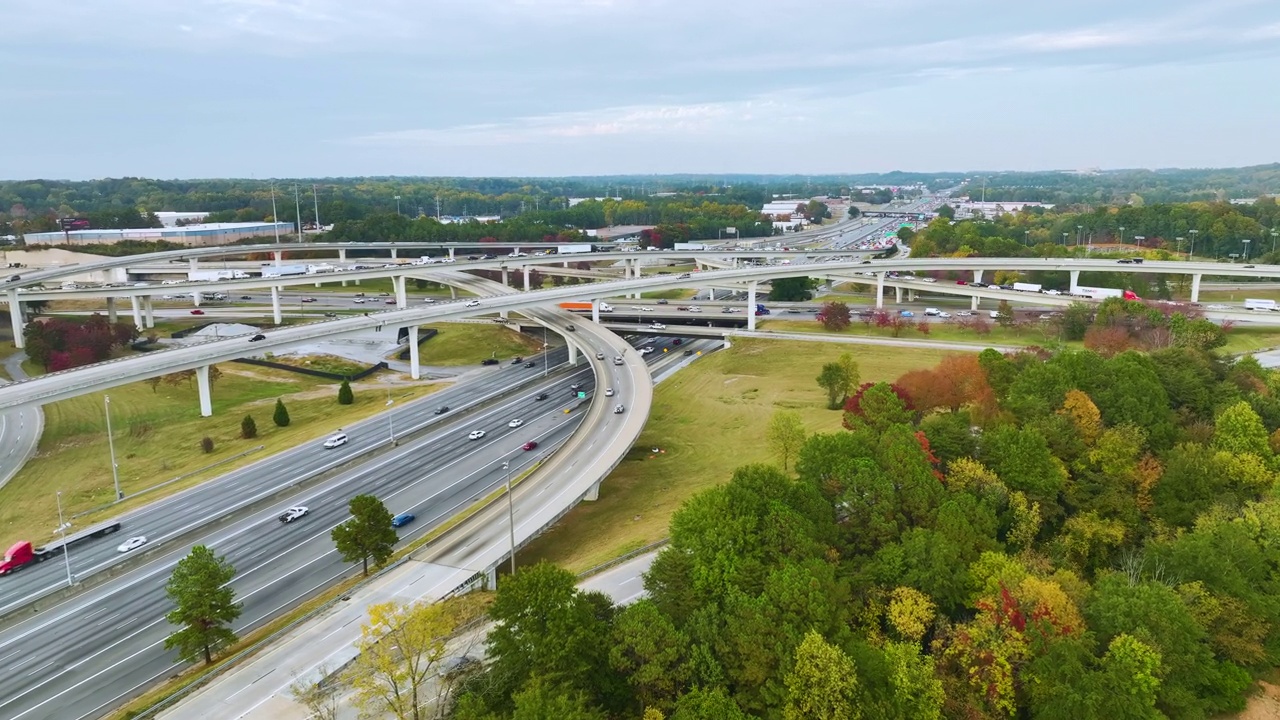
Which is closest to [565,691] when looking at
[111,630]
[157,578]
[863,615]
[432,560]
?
[863,615]

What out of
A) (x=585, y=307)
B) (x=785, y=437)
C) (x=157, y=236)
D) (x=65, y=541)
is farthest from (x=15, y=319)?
(x=785, y=437)

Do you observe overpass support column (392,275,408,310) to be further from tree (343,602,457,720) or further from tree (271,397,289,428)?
tree (343,602,457,720)

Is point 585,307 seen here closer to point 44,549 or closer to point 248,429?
point 248,429

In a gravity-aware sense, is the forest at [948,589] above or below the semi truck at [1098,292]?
below

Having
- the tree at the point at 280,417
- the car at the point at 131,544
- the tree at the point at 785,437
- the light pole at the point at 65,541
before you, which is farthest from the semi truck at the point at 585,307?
the car at the point at 131,544

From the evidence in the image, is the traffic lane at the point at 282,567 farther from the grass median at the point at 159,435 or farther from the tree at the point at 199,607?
the grass median at the point at 159,435
